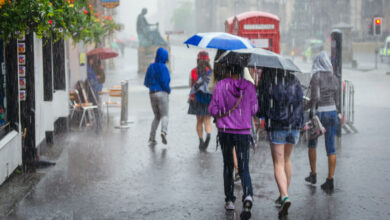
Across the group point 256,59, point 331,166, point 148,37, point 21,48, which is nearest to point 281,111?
point 256,59

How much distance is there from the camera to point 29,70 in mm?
8445

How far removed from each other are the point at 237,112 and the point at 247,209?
0.99 metres

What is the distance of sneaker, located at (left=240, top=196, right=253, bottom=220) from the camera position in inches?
238

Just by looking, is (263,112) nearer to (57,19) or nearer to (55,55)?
(57,19)

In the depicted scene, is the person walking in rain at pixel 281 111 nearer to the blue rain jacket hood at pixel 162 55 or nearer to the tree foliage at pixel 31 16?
the tree foliage at pixel 31 16

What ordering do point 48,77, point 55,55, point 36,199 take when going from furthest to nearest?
1. point 55,55
2. point 48,77
3. point 36,199

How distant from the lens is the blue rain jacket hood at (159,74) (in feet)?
33.7

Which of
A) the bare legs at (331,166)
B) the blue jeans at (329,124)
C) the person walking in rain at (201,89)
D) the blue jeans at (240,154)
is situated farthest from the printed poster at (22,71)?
the bare legs at (331,166)

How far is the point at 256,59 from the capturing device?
627 cm

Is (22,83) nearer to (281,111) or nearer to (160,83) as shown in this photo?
(160,83)

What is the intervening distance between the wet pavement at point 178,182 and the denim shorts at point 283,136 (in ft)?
2.51

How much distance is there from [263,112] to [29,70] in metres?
3.75

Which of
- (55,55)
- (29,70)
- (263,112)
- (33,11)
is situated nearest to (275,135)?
(263,112)

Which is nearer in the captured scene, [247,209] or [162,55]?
[247,209]
